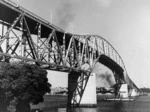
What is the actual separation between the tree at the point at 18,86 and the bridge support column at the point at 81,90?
37014 mm

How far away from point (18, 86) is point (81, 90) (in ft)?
142

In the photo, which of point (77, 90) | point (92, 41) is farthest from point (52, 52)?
point (92, 41)

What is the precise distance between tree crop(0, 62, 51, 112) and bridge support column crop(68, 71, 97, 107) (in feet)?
121

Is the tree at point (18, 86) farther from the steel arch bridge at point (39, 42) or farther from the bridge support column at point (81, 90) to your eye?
the bridge support column at point (81, 90)

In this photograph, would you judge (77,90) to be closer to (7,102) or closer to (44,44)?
(44,44)

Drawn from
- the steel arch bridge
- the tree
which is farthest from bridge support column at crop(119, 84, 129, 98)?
the tree

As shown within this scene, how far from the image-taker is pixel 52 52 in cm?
6412

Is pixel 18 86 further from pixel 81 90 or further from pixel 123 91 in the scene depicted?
pixel 123 91

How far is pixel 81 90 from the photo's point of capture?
85.9 meters

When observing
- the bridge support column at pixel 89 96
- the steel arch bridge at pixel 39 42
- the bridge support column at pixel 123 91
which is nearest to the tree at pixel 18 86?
the steel arch bridge at pixel 39 42

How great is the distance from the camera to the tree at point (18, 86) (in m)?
44.6

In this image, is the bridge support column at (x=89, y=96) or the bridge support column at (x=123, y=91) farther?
the bridge support column at (x=123, y=91)

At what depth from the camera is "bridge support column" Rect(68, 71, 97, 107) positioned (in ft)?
277

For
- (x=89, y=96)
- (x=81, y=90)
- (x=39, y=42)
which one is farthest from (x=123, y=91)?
(x=39, y=42)
